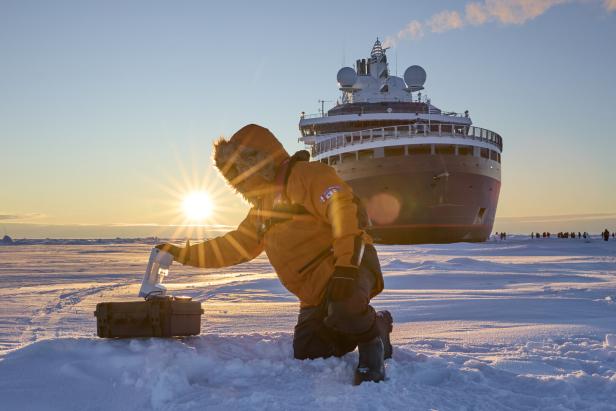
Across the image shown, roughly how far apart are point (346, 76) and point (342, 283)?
1601 inches

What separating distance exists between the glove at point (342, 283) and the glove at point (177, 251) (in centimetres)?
122

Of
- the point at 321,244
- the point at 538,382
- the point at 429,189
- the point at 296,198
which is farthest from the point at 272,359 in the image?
the point at 429,189

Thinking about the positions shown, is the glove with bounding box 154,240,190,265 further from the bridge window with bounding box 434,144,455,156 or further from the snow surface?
the bridge window with bounding box 434,144,455,156

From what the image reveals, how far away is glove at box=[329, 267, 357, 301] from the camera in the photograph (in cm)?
262

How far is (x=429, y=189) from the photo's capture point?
2653cm

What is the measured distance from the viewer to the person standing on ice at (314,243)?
2.71 meters

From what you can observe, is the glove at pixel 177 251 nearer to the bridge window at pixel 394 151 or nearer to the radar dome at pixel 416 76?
the bridge window at pixel 394 151

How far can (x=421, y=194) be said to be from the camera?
86.7 feet

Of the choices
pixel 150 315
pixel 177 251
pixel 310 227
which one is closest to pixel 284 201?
pixel 310 227

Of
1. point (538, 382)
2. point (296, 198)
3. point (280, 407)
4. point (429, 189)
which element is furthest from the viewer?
point (429, 189)

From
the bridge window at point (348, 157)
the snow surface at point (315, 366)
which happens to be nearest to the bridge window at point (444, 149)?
the bridge window at point (348, 157)

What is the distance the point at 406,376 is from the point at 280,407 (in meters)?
0.80

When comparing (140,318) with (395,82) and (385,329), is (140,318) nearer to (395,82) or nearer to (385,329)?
(385,329)

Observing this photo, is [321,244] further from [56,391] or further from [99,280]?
[99,280]
